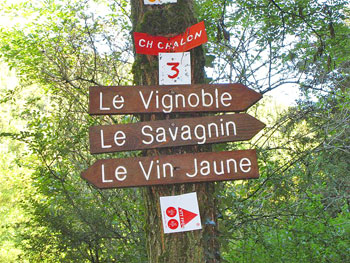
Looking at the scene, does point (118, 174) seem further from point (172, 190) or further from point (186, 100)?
point (186, 100)

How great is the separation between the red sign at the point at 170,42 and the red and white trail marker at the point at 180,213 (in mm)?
941

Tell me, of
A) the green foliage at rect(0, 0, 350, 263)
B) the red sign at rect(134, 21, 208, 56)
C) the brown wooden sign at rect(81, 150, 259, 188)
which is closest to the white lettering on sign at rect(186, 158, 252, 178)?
the brown wooden sign at rect(81, 150, 259, 188)

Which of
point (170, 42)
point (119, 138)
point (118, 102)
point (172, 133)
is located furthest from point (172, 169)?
point (170, 42)

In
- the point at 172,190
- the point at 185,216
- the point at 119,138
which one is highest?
the point at 119,138

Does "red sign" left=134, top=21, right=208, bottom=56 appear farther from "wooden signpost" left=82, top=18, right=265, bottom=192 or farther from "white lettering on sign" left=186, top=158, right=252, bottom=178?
"white lettering on sign" left=186, top=158, right=252, bottom=178

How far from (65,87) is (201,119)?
11.8 feet

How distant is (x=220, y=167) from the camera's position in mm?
2562

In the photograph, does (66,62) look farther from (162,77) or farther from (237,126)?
(237,126)

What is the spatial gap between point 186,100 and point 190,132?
207mm

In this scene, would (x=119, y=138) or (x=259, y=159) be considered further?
(x=259, y=159)

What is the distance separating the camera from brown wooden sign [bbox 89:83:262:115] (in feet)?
8.66

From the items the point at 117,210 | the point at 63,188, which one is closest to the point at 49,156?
the point at 63,188

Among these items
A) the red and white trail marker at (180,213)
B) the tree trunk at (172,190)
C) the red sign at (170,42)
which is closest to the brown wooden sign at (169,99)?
the tree trunk at (172,190)

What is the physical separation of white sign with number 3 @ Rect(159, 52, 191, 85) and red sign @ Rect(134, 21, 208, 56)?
45mm
